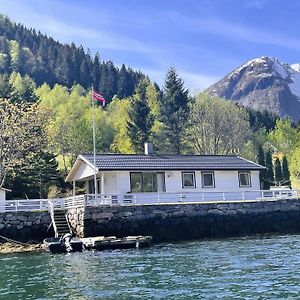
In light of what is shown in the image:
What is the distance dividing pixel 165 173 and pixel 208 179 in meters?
3.46

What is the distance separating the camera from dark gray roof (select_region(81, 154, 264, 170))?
34.5 metres

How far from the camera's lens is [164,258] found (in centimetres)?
2119

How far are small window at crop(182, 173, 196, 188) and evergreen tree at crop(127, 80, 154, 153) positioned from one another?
26968 millimetres

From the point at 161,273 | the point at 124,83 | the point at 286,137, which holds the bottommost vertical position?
the point at 161,273

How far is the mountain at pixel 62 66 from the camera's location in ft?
444

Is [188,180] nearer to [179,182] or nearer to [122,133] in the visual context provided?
[179,182]

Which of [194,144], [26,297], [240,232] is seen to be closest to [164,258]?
[26,297]

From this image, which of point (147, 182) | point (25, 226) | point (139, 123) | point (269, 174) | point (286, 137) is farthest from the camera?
point (286, 137)

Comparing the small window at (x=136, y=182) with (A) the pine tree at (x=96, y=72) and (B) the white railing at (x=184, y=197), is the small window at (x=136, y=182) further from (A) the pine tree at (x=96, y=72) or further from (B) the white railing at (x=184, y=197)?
(A) the pine tree at (x=96, y=72)

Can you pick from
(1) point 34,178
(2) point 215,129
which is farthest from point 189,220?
(2) point 215,129

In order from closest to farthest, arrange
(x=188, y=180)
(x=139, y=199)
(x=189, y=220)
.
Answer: (x=189, y=220) < (x=139, y=199) < (x=188, y=180)

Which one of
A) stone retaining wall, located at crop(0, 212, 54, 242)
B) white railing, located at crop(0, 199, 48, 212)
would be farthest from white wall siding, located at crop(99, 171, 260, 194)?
stone retaining wall, located at crop(0, 212, 54, 242)

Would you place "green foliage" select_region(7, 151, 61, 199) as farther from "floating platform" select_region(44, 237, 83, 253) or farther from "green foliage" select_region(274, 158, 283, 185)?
"green foliage" select_region(274, 158, 283, 185)

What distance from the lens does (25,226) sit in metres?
30.4
